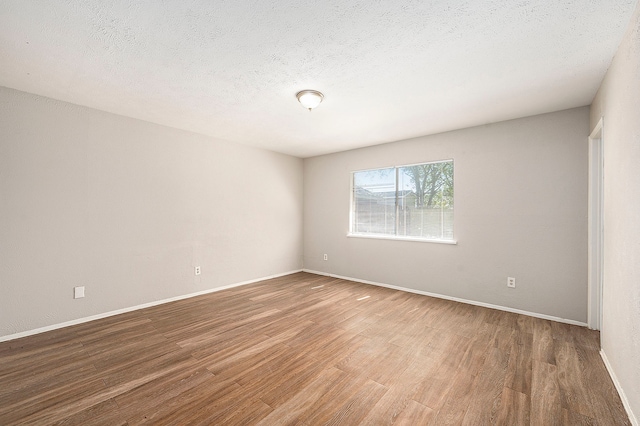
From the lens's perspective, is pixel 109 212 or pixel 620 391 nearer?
pixel 620 391

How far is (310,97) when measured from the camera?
2.82 m

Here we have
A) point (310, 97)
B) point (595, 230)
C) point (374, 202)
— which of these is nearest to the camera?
point (310, 97)

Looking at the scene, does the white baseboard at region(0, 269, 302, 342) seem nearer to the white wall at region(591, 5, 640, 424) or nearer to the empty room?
the empty room

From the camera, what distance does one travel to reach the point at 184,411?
67.7 inches

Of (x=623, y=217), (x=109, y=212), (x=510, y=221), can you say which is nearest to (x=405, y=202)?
(x=510, y=221)

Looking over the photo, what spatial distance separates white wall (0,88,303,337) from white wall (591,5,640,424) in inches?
181

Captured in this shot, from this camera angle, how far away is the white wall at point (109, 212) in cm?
285

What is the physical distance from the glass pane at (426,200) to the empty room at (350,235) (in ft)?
0.12

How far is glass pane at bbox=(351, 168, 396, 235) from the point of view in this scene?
485cm

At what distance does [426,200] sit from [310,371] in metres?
3.23

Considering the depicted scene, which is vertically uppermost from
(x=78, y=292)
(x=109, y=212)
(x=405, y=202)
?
(x=405, y=202)

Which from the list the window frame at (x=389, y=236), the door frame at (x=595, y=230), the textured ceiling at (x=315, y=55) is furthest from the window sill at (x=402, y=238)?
the textured ceiling at (x=315, y=55)

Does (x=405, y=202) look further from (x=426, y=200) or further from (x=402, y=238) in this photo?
(x=402, y=238)

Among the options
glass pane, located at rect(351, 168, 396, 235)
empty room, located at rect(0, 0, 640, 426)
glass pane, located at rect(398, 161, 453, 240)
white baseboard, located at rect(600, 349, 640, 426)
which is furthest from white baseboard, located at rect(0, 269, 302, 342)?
white baseboard, located at rect(600, 349, 640, 426)
